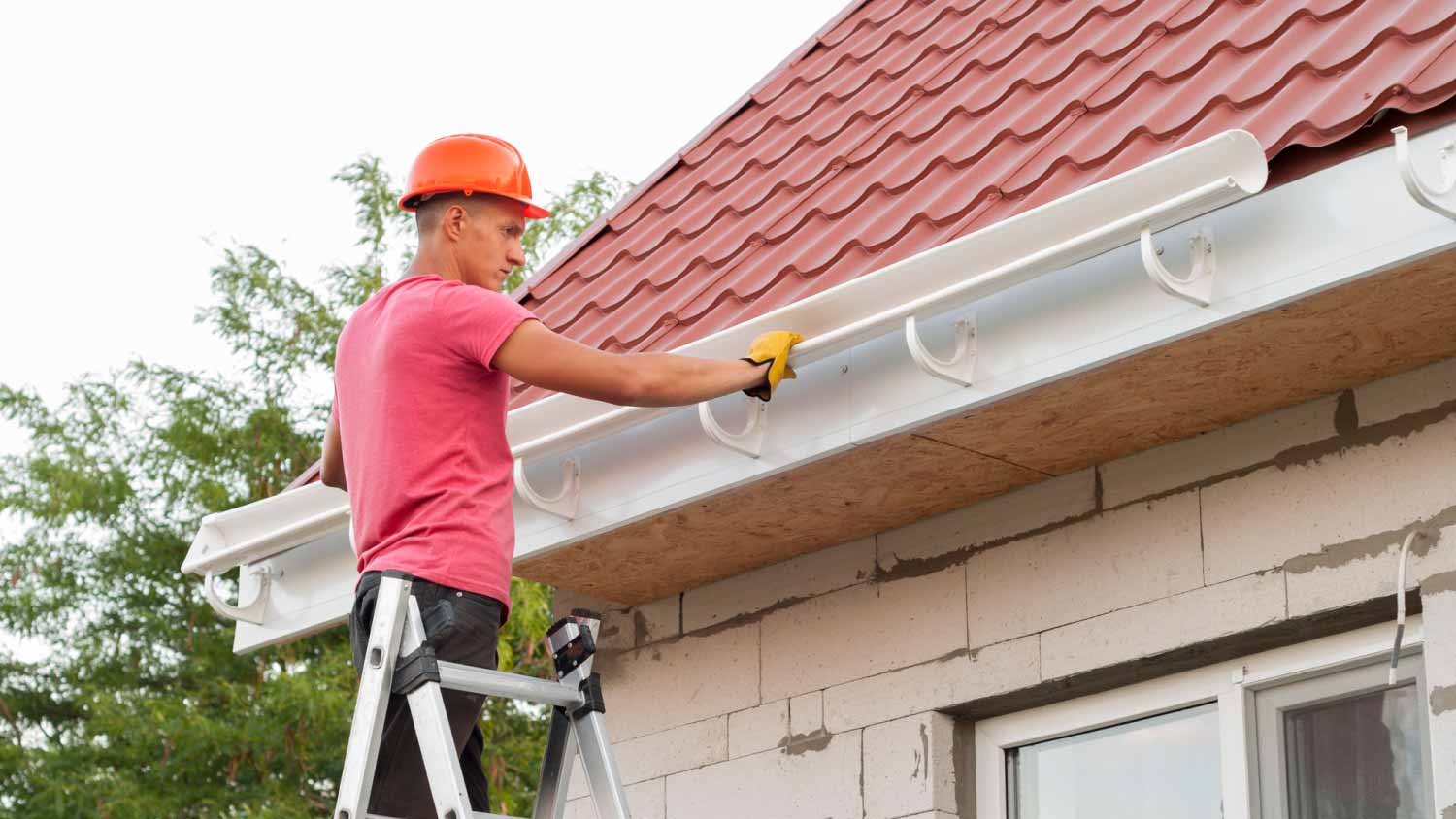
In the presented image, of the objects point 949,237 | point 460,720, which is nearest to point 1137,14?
point 949,237

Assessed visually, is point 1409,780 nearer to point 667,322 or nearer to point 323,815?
point 667,322

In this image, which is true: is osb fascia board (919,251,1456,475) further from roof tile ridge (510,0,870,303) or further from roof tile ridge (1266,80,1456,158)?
roof tile ridge (510,0,870,303)

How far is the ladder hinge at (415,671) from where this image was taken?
3.37m

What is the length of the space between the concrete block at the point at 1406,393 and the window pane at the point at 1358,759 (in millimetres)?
603

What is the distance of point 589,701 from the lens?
3.72 metres

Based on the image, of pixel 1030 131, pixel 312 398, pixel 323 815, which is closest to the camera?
pixel 1030 131

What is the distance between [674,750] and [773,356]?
171cm

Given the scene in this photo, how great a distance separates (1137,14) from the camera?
538 centimetres

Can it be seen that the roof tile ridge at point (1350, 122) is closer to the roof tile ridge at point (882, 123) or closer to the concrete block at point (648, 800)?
the roof tile ridge at point (882, 123)

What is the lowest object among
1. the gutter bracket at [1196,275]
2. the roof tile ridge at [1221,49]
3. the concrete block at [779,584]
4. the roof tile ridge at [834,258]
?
the concrete block at [779,584]

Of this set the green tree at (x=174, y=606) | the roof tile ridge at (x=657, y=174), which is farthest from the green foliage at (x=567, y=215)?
the roof tile ridge at (x=657, y=174)

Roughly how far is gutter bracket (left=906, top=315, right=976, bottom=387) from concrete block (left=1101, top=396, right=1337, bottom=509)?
682mm

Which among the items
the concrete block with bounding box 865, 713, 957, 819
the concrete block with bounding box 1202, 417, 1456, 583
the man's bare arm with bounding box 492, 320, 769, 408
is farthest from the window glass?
the man's bare arm with bounding box 492, 320, 769, 408

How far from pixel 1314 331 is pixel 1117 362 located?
0.41 meters
